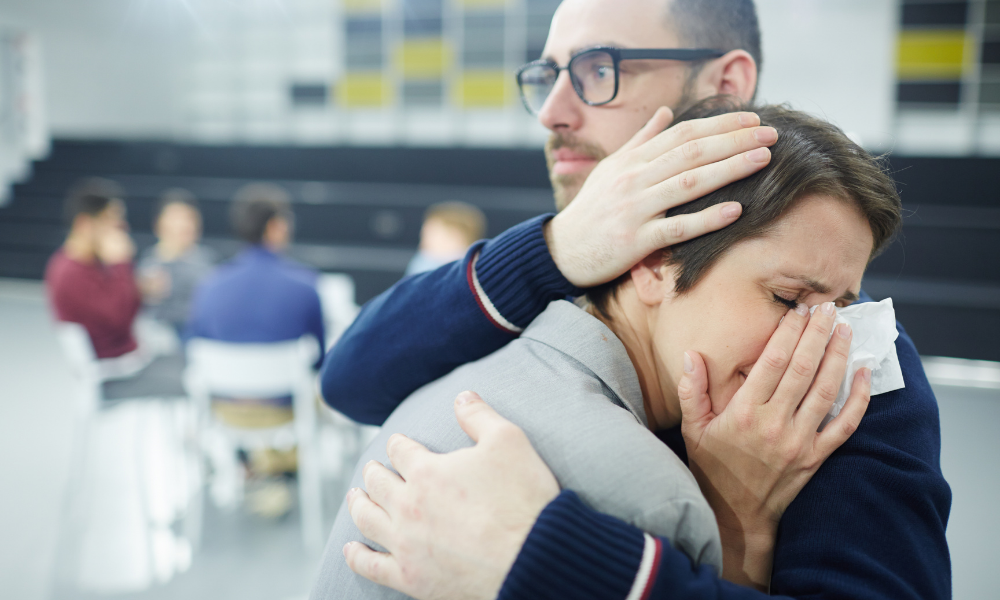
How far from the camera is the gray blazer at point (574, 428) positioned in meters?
0.67

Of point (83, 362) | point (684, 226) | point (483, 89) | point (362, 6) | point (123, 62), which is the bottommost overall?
point (83, 362)

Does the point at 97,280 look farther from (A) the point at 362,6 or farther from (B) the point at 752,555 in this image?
(A) the point at 362,6

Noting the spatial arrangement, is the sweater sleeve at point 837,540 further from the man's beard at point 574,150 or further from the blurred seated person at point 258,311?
the blurred seated person at point 258,311

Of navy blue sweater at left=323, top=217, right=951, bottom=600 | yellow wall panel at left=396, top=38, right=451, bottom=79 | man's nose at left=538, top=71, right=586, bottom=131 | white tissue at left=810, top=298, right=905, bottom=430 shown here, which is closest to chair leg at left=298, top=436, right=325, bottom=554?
navy blue sweater at left=323, top=217, right=951, bottom=600

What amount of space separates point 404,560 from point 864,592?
0.49 m

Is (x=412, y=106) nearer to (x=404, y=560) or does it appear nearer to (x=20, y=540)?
(x=20, y=540)

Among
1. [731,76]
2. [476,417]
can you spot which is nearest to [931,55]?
[731,76]

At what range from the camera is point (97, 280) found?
12.3 ft

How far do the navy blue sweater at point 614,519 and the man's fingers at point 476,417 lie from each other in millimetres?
113

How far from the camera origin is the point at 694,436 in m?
0.89

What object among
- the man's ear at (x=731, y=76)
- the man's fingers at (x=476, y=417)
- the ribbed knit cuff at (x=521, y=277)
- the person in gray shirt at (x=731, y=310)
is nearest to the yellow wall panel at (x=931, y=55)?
the man's ear at (x=731, y=76)

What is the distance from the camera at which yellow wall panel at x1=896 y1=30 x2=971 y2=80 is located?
702 cm

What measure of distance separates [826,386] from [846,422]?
0.05 meters

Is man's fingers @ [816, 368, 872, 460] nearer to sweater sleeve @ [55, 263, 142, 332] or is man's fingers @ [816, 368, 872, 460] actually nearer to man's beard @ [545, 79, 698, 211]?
man's beard @ [545, 79, 698, 211]
